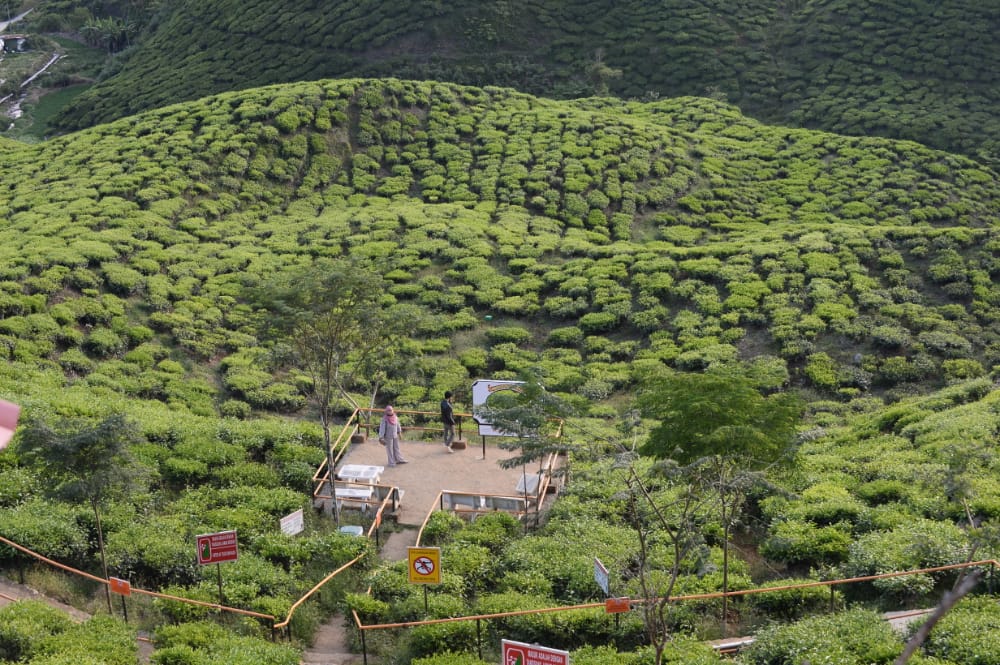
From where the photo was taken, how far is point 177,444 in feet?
71.0

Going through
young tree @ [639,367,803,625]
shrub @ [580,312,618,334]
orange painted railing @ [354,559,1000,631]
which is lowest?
shrub @ [580,312,618,334]

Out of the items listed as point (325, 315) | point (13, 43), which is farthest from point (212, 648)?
point (13, 43)

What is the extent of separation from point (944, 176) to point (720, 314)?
751 inches

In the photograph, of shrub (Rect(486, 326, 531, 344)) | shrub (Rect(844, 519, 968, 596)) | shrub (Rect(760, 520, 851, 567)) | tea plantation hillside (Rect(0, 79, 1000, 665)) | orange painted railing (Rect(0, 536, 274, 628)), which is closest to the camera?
orange painted railing (Rect(0, 536, 274, 628))

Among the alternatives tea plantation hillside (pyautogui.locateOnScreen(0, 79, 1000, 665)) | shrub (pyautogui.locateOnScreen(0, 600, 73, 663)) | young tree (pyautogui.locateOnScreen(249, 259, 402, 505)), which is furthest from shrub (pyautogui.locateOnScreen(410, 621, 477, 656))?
shrub (pyautogui.locateOnScreen(0, 600, 73, 663))

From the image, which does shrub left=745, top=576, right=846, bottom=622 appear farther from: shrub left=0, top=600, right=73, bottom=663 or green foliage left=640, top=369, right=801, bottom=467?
shrub left=0, top=600, right=73, bottom=663

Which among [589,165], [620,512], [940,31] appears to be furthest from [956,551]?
[940,31]

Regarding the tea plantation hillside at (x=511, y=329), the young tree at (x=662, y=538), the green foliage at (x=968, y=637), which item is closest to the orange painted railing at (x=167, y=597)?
the tea plantation hillside at (x=511, y=329)

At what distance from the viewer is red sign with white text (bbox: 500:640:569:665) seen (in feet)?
40.0

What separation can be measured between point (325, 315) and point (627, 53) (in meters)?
45.9

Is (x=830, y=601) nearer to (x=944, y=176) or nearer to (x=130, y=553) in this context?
(x=130, y=553)

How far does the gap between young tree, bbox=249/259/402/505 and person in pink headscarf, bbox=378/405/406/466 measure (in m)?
2.19

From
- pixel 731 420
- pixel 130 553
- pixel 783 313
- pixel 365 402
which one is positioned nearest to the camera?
pixel 731 420

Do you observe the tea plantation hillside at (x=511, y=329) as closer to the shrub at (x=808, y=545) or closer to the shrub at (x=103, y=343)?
the shrub at (x=808, y=545)
